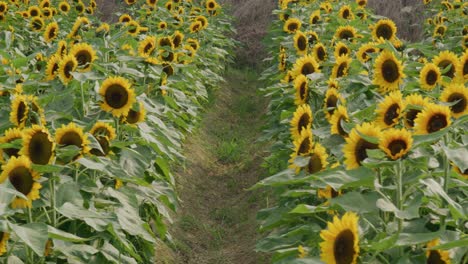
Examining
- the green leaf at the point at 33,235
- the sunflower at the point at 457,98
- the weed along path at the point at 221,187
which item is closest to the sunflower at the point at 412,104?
the sunflower at the point at 457,98

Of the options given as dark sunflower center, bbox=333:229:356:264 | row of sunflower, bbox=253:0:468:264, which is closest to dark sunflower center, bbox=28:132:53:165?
row of sunflower, bbox=253:0:468:264

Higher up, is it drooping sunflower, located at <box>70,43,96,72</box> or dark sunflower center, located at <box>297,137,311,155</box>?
drooping sunflower, located at <box>70,43,96,72</box>

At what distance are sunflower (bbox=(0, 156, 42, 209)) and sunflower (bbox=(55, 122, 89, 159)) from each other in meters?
0.35

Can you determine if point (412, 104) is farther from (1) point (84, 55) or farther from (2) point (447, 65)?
(1) point (84, 55)

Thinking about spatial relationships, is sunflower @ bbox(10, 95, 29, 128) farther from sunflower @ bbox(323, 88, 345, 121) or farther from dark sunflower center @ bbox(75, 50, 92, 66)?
sunflower @ bbox(323, 88, 345, 121)

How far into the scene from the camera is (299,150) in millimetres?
3084

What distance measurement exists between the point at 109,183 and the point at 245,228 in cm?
239

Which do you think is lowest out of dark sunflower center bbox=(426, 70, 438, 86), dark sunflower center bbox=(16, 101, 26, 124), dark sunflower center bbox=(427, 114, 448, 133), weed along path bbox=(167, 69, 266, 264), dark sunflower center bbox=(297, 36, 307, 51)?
weed along path bbox=(167, 69, 266, 264)

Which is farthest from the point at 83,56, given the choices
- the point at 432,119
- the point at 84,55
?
the point at 432,119

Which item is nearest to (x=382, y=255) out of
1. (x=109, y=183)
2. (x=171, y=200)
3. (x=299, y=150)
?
(x=299, y=150)

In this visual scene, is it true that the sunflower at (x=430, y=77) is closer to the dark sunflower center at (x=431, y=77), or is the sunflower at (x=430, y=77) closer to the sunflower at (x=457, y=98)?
the dark sunflower center at (x=431, y=77)

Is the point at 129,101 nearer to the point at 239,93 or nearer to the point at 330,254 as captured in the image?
the point at 330,254

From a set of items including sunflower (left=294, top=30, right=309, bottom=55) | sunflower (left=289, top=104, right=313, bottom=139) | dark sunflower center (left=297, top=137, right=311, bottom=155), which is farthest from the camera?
sunflower (left=294, top=30, right=309, bottom=55)

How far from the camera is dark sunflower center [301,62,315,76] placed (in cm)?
440
